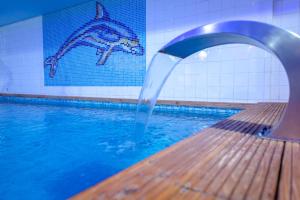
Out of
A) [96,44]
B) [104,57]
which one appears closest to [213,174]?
[104,57]

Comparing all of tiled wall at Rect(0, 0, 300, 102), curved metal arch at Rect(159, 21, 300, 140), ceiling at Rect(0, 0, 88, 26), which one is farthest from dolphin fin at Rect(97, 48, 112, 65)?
curved metal arch at Rect(159, 21, 300, 140)

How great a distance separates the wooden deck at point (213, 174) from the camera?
575 mm

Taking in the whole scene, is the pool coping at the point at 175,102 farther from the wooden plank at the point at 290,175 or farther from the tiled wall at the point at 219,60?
the wooden plank at the point at 290,175

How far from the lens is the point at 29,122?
12.1 ft

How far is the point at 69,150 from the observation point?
2197 mm

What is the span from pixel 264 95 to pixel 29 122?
4.04 m

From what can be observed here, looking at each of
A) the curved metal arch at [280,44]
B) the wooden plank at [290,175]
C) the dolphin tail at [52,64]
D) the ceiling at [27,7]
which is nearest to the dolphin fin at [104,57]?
the ceiling at [27,7]

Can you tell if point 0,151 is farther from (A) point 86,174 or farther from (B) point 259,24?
(B) point 259,24

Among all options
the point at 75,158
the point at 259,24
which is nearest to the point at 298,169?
the point at 259,24

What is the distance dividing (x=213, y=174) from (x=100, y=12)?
582 centimetres

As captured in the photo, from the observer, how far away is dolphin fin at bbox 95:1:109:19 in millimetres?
5652

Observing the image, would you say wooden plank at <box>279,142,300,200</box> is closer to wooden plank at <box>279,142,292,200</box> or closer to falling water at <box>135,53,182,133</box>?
wooden plank at <box>279,142,292,200</box>

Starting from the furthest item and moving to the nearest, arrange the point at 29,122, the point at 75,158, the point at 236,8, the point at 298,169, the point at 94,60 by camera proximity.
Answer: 1. the point at 94,60
2. the point at 236,8
3. the point at 29,122
4. the point at 75,158
5. the point at 298,169

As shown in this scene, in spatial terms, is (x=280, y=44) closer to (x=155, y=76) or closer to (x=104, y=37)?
(x=155, y=76)
